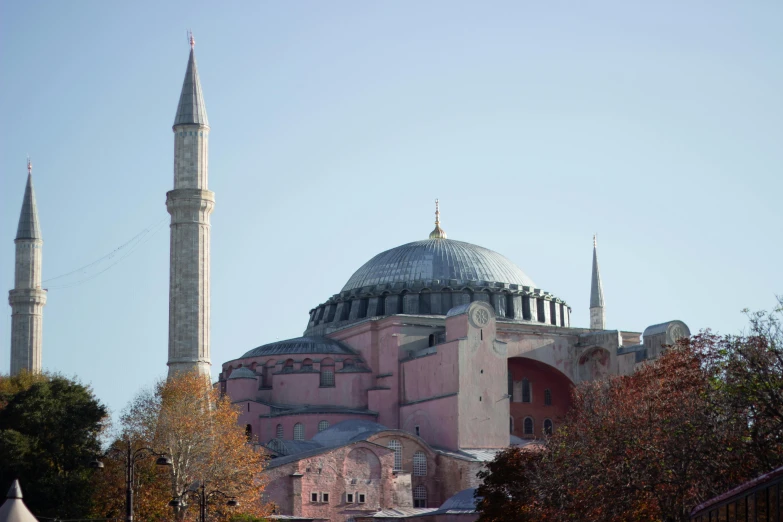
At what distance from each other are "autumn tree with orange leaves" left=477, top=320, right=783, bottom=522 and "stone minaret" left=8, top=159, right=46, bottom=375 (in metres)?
34.5

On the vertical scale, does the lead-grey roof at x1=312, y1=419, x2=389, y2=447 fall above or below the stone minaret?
below

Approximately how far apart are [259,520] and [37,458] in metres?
8.36

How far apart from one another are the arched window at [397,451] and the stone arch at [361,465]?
1393 mm

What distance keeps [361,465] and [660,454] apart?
22.4 meters

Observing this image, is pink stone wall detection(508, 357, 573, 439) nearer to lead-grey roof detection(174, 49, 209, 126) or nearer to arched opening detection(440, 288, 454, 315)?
arched opening detection(440, 288, 454, 315)

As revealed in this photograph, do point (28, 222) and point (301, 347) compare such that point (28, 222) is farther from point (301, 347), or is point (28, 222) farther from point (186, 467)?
point (186, 467)

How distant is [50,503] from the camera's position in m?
41.3

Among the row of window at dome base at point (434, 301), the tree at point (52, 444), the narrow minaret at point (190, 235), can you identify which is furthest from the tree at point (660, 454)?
the row of window at dome base at point (434, 301)

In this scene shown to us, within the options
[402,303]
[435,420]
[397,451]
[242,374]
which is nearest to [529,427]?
[435,420]

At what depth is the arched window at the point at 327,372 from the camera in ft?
183

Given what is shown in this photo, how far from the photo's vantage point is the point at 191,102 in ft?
172

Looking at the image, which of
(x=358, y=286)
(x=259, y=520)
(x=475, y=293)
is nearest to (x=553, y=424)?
(x=475, y=293)

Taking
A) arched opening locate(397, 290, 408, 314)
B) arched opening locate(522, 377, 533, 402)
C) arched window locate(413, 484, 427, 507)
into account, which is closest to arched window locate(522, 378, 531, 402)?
arched opening locate(522, 377, 533, 402)

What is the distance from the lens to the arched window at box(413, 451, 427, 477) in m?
50.0
